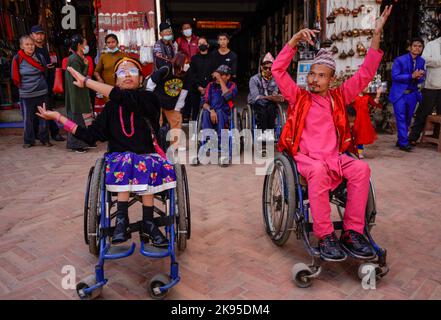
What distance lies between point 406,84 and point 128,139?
4.65 metres

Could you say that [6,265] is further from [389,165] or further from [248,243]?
[389,165]

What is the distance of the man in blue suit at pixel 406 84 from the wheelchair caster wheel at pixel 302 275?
415cm

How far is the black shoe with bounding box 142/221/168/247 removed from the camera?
2.39 metres

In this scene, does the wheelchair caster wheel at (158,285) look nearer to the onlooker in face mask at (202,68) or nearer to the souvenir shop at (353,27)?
the onlooker in face mask at (202,68)

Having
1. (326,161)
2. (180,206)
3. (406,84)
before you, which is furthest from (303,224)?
(406,84)

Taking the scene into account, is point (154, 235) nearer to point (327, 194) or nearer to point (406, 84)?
point (327, 194)

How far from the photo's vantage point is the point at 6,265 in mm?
2637

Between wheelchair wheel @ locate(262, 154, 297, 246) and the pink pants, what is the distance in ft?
0.38

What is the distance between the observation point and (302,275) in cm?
232

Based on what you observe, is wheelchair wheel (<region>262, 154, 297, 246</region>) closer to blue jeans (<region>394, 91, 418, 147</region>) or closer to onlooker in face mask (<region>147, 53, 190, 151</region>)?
onlooker in face mask (<region>147, 53, 190, 151</region>)

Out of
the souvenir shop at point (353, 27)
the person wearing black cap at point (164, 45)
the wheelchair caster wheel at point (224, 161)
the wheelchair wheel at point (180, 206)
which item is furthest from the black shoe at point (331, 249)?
the souvenir shop at point (353, 27)

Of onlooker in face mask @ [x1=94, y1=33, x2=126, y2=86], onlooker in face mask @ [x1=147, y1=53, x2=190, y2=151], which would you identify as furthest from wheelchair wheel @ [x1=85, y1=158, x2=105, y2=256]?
onlooker in face mask @ [x1=94, y1=33, x2=126, y2=86]

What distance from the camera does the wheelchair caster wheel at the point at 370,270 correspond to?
232cm

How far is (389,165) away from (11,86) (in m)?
7.24
